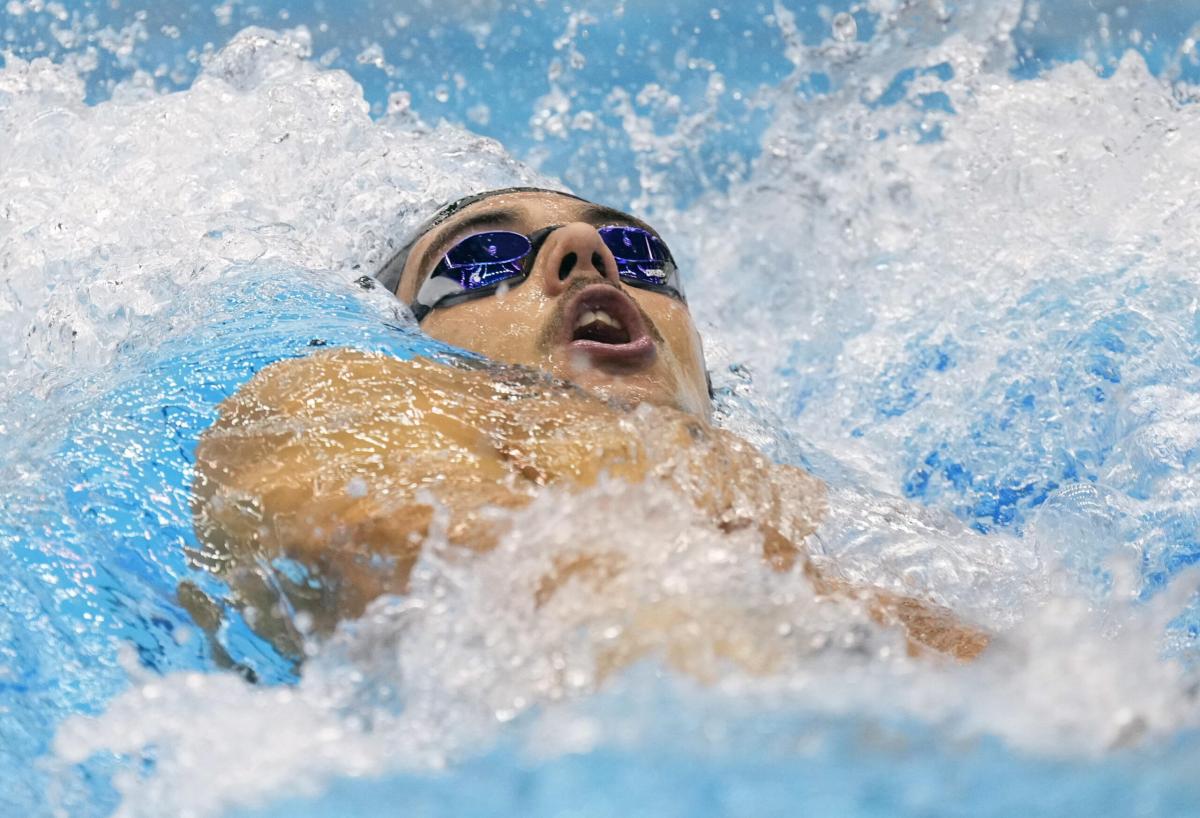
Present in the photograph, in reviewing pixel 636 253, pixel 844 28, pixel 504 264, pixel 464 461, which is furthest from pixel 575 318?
pixel 844 28

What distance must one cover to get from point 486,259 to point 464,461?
2.32 feet

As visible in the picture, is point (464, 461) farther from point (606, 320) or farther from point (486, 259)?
point (486, 259)

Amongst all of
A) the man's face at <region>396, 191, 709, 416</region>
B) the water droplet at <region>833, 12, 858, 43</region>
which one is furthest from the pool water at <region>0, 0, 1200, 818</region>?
the man's face at <region>396, 191, 709, 416</region>

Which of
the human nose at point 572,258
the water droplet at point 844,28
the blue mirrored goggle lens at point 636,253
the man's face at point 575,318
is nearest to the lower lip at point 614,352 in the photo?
the man's face at point 575,318

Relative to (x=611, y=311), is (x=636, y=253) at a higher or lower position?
higher

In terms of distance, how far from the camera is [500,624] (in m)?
1.02

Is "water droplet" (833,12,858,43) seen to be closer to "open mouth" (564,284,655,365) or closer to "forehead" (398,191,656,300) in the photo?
"forehead" (398,191,656,300)

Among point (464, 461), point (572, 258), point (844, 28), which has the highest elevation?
point (844, 28)

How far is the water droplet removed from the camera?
4.25 metres

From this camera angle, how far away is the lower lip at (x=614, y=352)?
1679mm

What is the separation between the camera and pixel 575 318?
1.75 m

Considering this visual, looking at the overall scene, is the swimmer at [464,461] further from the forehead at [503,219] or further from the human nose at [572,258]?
the forehead at [503,219]

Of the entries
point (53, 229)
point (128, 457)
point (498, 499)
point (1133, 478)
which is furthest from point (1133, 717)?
point (53, 229)

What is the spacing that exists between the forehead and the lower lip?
1.11 ft
